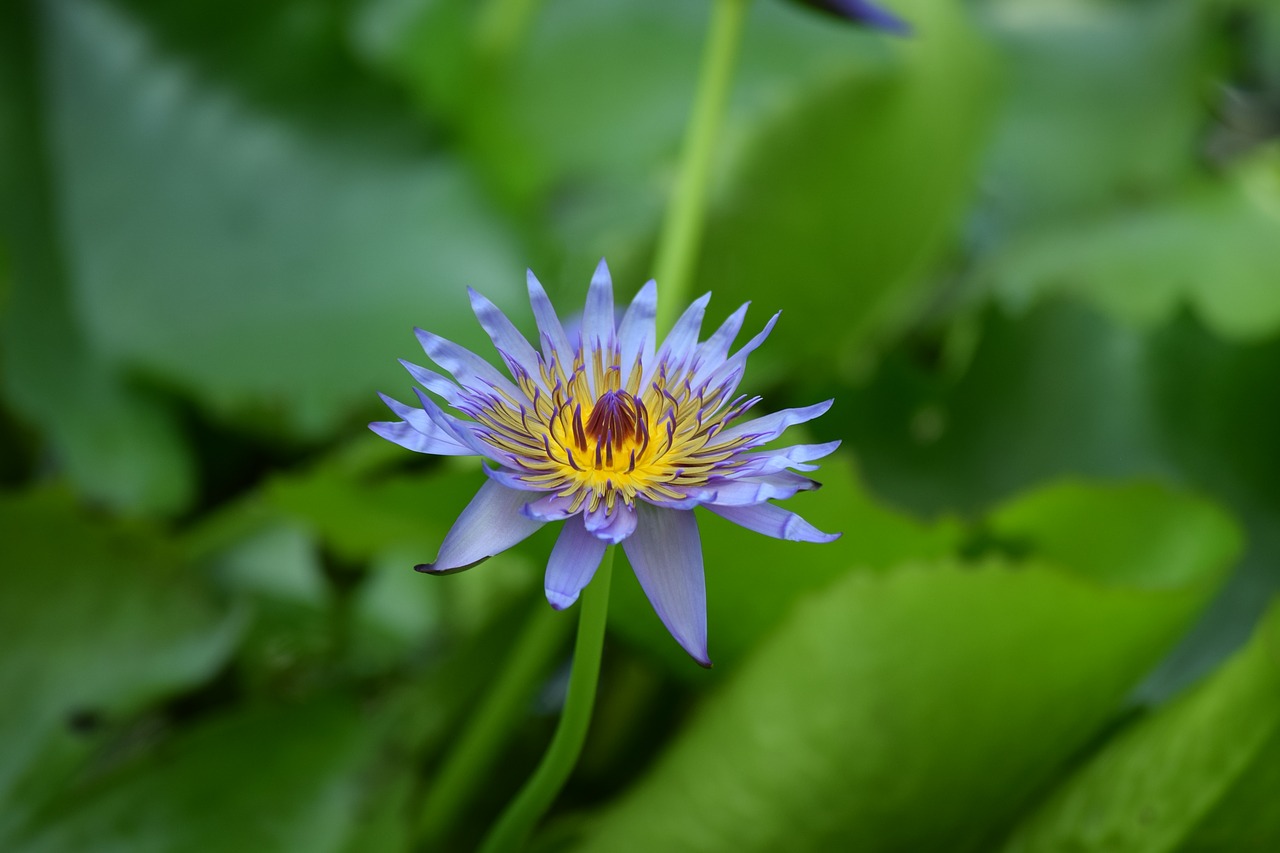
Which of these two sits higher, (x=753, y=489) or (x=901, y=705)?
(x=753, y=489)

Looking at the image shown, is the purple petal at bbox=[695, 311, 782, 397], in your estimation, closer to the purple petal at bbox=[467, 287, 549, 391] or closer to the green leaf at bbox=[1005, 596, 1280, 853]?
the purple petal at bbox=[467, 287, 549, 391]

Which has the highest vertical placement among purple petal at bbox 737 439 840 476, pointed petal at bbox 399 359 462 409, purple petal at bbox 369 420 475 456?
purple petal at bbox 737 439 840 476

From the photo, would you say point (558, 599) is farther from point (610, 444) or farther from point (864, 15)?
point (864, 15)

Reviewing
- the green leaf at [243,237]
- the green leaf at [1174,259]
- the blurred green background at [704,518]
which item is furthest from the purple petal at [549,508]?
the green leaf at [1174,259]

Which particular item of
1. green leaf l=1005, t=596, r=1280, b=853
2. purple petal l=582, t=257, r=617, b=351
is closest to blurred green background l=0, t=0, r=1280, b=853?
green leaf l=1005, t=596, r=1280, b=853

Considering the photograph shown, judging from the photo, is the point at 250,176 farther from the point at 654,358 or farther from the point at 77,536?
the point at 654,358

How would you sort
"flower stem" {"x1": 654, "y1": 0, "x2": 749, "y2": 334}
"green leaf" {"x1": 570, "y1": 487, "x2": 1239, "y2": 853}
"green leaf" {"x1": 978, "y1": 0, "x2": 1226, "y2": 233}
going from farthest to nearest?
"green leaf" {"x1": 978, "y1": 0, "x2": 1226, "y2": 233} → "flower stem" {"x1": 654, "y1": 0, "x2": 749, "y2": 334} → "green leaf" {"x1": 570, "y1": 487, "x2": 1239, "y2": 853}

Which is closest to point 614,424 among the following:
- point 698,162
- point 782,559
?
point 782,559
